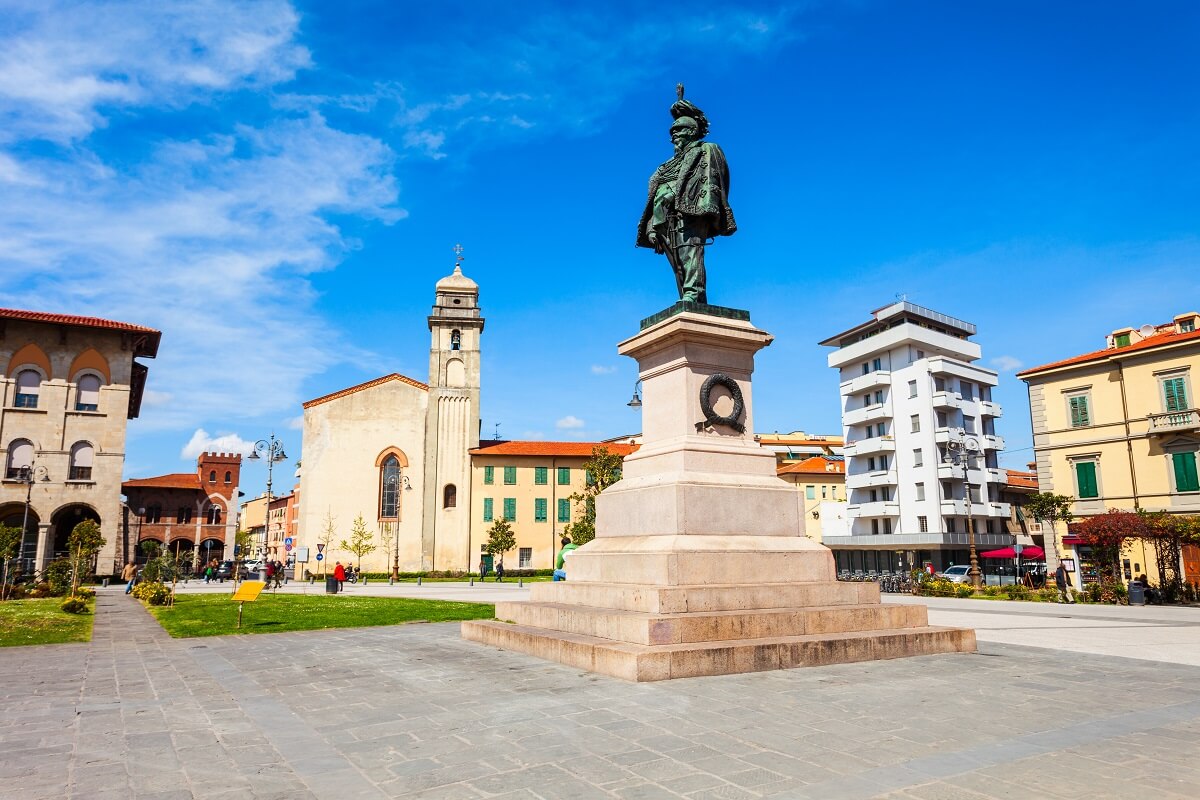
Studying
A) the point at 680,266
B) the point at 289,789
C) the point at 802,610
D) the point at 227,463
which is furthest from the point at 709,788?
the point at 227,463

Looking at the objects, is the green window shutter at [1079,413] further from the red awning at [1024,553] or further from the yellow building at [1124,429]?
the red awning at [1024,553]

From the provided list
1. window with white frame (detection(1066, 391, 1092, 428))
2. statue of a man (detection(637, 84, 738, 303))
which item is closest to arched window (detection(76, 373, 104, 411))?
statue of a man (detection(637, 84, 738, 303))

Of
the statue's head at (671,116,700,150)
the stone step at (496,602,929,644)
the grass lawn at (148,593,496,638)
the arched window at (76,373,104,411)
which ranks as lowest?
the grass lawn at (148,593,496,638)

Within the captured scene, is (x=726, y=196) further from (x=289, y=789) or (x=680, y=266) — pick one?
(x=289, y=789)

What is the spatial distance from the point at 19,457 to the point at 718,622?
4916 cm

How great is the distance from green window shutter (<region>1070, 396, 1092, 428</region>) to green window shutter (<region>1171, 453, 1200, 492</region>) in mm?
4182

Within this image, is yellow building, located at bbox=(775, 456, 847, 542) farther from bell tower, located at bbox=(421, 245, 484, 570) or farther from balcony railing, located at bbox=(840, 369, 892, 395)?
bell tower, located at bbox=(421, 245, 484, 570)

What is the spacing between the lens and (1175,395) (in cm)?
3431

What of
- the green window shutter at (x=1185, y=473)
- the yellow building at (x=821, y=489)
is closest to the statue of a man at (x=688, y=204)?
the green window shutter at (x=1185, y=473)

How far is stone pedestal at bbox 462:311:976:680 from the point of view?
846 cm

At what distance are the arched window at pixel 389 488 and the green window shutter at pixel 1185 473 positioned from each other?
151ft

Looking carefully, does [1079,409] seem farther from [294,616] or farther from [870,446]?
[294,616]

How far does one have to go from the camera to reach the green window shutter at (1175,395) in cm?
3397

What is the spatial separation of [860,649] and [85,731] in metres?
7.73
